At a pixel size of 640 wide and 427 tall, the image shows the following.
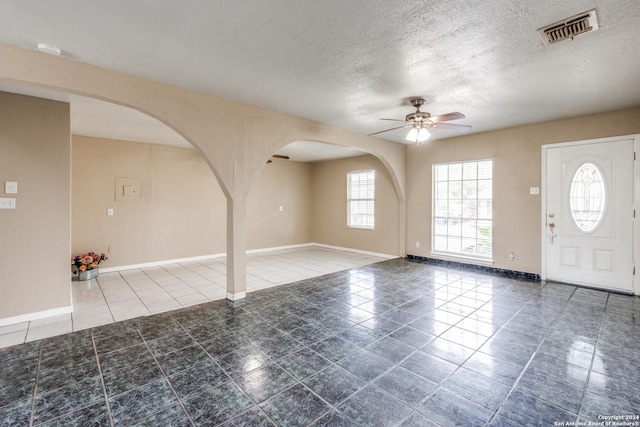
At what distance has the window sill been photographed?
5.58m

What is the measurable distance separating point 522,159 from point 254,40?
16.0 feet

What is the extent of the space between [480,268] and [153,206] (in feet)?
21.9

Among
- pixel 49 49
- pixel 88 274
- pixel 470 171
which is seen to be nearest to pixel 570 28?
pixel 470 171

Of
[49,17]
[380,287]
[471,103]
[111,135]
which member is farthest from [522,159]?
A: [111,135]

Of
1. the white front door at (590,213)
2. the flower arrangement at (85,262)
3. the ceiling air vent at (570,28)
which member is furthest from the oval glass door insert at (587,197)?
the flower arrangement at (85,262)

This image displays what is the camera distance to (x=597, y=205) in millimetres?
4383

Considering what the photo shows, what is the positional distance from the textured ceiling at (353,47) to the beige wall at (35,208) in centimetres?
121

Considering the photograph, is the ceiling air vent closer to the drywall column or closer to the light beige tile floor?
the drywall column

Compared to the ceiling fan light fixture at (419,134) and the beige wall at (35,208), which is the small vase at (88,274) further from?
the ceiling fan light fixture at (419,134)

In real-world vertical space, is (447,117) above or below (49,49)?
below

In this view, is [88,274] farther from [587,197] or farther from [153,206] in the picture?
[587,197]

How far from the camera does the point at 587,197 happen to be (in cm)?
446

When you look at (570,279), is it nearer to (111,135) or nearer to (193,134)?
(193,134)

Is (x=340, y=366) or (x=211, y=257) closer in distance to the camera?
(x=340, y=366)
